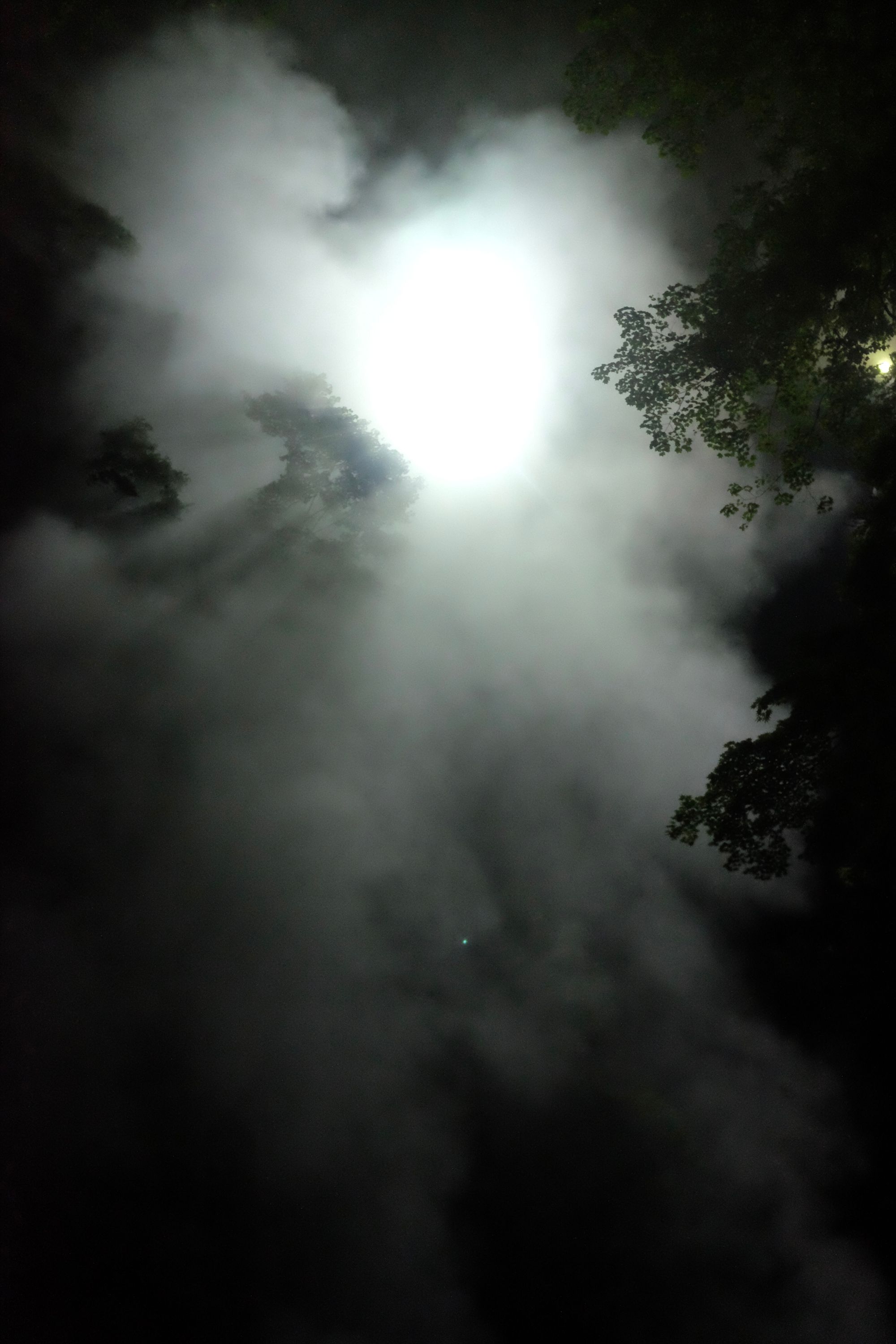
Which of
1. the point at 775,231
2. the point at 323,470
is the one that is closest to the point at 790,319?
the point at 775,231

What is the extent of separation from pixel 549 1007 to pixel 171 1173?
10.6 metres

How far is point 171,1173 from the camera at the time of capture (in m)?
14.0

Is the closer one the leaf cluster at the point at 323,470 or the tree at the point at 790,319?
the tree at the point at 790,319

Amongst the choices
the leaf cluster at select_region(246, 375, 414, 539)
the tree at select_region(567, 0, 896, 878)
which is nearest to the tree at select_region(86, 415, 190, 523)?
the leaf cluster at select_region(246, 375, 414, 539)

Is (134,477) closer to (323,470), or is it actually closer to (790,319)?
(323,470)

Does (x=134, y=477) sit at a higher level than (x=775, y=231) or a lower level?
higher

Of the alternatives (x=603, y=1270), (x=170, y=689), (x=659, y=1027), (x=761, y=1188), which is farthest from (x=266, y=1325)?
(x=170, y=689)

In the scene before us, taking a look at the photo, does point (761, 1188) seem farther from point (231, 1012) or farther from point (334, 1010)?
point (231, 1012)

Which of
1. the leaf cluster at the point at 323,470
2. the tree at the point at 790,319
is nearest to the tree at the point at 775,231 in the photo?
the tree at the point at 790,319

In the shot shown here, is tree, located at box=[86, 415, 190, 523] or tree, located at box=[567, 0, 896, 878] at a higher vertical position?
tree, located at box=[86, 415, 190, 523]

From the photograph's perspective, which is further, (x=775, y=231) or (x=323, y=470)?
(x=323, y=470)

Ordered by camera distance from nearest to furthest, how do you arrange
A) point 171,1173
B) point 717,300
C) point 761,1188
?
point 717,300 → point 171,1173 → point 761,1188

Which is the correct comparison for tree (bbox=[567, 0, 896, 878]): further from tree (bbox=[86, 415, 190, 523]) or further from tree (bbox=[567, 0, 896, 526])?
tree (bbox=[86, 415, 190, 523])

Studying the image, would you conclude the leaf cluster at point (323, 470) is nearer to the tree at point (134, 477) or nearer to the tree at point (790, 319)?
the tree at point (134, 477)
